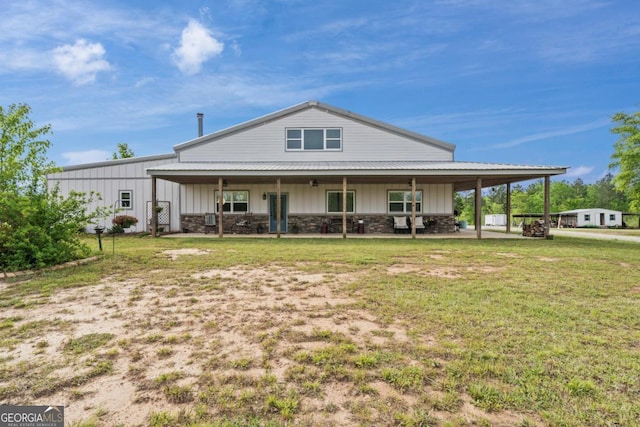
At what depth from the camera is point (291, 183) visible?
15320 mm

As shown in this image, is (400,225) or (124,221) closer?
(124,221)

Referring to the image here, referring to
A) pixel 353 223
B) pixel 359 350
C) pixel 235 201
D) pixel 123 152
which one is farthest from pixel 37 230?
pixel 123 152

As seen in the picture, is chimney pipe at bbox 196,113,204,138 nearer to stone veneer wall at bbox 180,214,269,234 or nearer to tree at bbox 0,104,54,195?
stone veneer wall at bbox 180,214,269,234

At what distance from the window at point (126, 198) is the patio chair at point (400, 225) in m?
14.2

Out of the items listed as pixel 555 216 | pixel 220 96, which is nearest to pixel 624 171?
pixel 220 96

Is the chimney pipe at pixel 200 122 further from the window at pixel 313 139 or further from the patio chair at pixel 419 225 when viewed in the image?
the patio chair at pixel 419 225

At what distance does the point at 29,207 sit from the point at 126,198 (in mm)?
10733

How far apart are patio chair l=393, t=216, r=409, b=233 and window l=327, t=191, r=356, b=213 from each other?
228 cm

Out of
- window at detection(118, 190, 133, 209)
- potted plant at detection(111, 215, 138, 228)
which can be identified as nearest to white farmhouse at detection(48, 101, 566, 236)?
window at detection(118, 190, 133, 209)

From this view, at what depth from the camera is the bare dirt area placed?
188cm

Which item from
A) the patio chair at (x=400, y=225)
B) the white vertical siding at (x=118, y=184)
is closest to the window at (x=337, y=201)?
the patio chair at (x=400, y=225)

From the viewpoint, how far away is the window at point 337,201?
15.5 meters

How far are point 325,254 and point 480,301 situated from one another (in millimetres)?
4640

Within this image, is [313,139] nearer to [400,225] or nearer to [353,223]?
[353,223]
